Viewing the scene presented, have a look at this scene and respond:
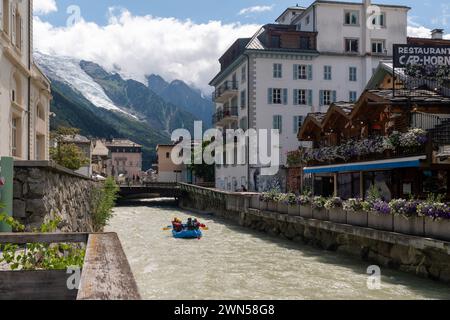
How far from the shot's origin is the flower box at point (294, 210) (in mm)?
28822

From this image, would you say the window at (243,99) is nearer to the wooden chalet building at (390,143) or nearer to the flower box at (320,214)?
the wooden chalet building at (390,143)

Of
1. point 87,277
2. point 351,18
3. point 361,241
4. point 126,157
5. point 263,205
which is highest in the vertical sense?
point 351,18

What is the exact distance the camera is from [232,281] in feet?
57.3

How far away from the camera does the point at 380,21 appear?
5562 centimetres

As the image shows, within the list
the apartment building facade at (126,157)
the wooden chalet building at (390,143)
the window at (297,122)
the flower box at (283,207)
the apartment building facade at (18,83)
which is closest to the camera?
the apartment building facade at (18,83)

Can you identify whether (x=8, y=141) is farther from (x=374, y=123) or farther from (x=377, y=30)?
(x=377, y=30)

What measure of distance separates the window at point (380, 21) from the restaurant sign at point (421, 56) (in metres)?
26.3

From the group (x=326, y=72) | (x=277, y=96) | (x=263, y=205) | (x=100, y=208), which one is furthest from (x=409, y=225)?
(x=326, y=72)

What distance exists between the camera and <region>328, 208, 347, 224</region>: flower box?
23.2m

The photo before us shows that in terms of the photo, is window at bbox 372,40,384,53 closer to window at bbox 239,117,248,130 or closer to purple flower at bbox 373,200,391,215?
window at bbox 239,117,248,130

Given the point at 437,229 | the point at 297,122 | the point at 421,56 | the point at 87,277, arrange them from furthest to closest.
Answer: the point at 297,122 → the point at 421,56 → the point at 437,229 → the point at 87,277

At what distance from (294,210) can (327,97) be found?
2882 centimetres

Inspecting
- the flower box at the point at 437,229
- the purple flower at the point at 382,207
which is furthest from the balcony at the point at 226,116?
the flower box at the point at 437,229

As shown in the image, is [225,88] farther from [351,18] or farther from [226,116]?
[351,18]
